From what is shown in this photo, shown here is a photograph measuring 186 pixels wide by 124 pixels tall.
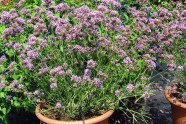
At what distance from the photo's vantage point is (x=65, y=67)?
2.69m

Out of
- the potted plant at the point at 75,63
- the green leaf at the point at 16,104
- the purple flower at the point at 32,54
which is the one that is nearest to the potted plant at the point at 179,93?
the potted plant at the point at 75,63

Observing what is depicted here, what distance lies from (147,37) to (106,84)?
0.62m

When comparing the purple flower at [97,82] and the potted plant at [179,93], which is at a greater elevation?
the purple flower at [97,82]

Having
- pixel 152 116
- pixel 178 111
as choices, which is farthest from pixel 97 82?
pixel 152 116

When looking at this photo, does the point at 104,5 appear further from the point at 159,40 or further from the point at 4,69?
the point at 4,69

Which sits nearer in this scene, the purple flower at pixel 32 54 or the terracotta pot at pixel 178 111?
the purple flower at pixel 32 54

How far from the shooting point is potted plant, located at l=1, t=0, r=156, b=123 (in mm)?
2725

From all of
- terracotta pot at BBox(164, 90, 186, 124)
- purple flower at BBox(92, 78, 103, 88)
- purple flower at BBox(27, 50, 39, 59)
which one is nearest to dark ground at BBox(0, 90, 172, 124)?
terracotta pot at BBox(164, 90, 186, 124)

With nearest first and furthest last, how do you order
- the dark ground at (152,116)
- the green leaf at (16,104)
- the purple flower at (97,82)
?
the purple flower at (97,82), the green leaf at (16,104), the dark ground at (152,116)

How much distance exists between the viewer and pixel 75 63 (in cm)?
284

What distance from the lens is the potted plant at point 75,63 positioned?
2725mm

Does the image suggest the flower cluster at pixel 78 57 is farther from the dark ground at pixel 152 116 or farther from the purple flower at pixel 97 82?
the dark ground at pixel 152 116

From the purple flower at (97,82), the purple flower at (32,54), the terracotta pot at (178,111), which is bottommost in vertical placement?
the terracotta pot at (178,111)

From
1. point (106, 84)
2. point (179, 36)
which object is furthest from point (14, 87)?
point (179, 36)
